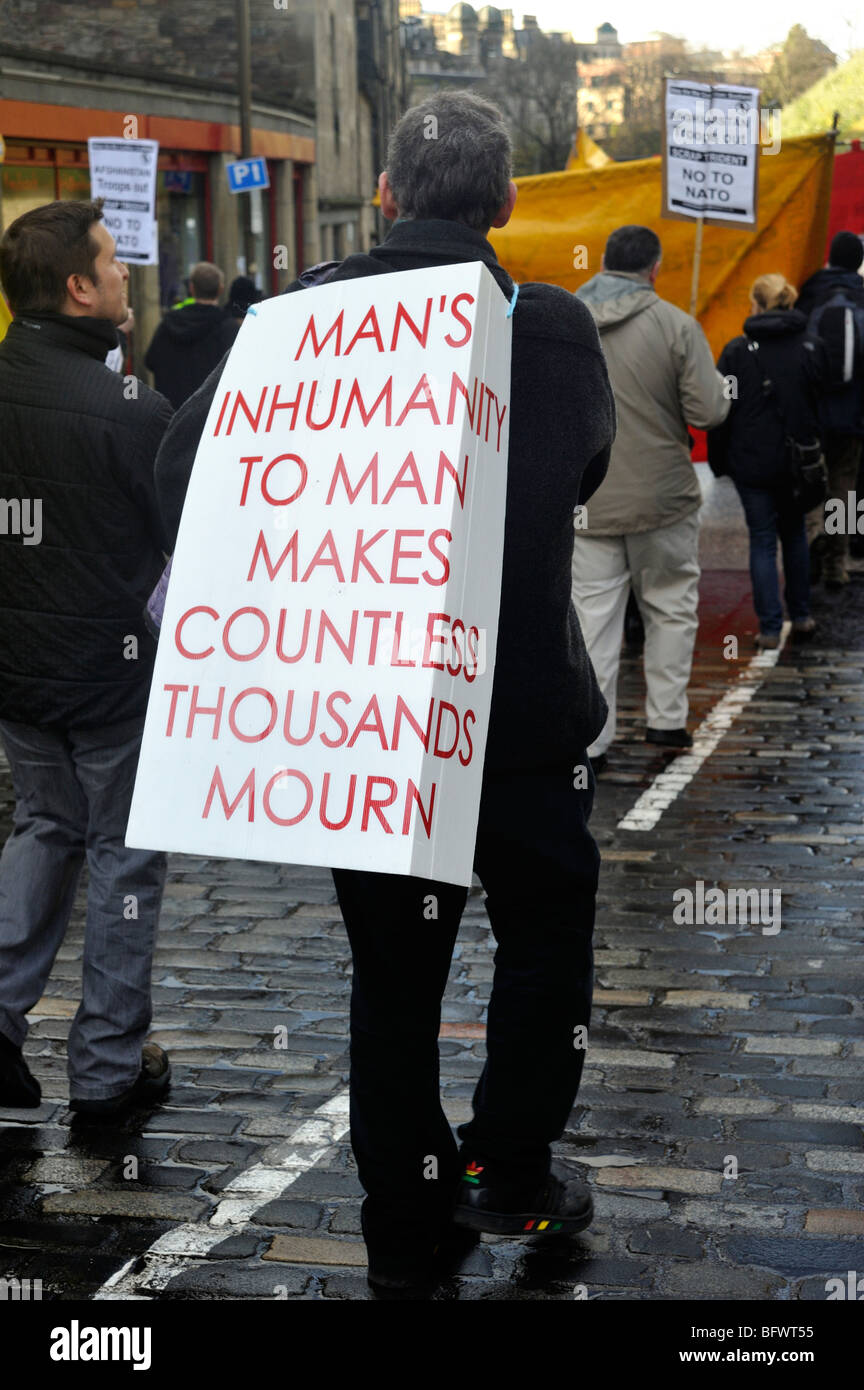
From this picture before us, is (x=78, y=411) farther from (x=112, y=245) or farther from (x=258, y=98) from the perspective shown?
(x=258, y=98)

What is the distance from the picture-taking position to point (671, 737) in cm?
805

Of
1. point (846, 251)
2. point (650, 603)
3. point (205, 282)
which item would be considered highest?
point (846, 251)

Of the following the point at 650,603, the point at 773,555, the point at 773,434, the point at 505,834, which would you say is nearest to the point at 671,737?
the point at 650,603

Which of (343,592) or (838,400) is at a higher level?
(838,400)

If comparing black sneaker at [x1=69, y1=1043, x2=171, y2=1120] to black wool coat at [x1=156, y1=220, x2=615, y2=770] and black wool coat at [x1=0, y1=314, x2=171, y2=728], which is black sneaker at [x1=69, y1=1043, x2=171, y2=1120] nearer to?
black wool coat at [x1=0, y1=314, x2=171, y2=728]

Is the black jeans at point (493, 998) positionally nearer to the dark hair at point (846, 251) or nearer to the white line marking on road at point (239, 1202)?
the white line marking on road at point (239, 1202)

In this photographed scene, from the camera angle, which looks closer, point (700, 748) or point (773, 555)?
point (700, 748)

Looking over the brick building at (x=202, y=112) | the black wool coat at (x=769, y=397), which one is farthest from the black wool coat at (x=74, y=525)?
the brick building at (x=202, y=112)

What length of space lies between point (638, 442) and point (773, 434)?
261 centimetres

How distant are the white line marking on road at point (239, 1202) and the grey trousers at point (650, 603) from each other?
3697 millimetres

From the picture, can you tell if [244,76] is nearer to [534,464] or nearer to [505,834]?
[534,464]

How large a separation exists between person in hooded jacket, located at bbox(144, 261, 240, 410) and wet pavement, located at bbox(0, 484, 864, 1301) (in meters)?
5.67

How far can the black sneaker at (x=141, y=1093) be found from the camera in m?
4.05
